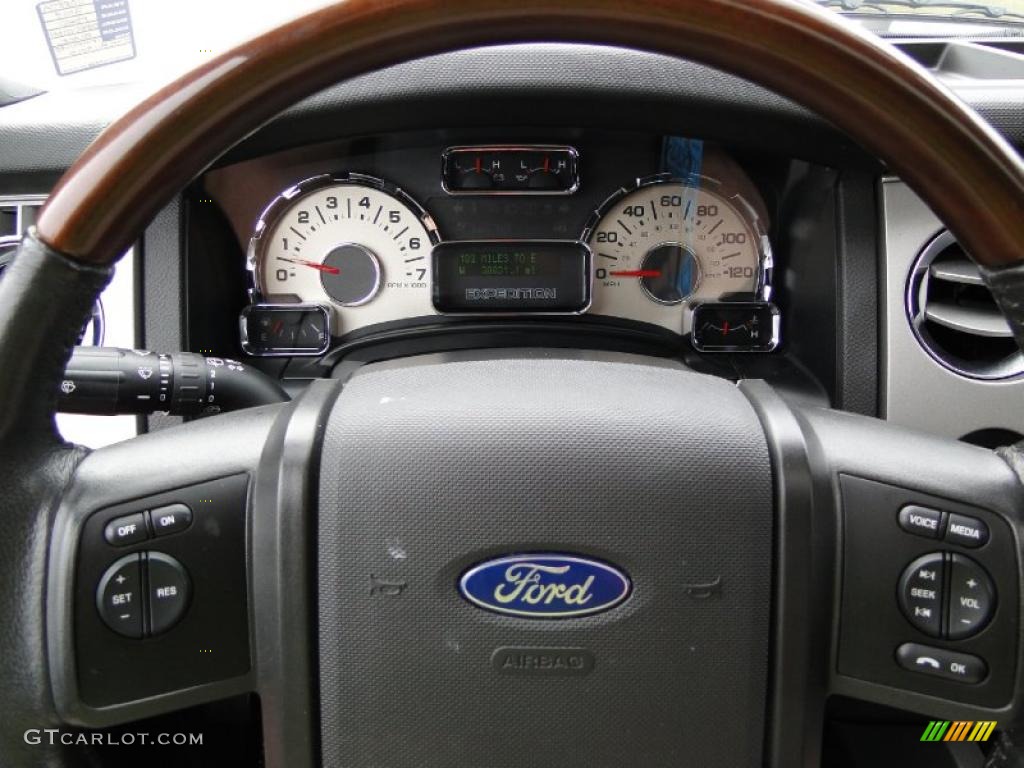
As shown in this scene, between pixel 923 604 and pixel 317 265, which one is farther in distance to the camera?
pixel 317 265

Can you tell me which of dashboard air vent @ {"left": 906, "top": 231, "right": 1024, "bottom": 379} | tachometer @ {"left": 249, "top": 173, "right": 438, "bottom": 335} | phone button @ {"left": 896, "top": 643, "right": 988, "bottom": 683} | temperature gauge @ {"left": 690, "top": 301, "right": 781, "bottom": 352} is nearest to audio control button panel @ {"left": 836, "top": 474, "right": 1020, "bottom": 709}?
phone button @ {"left": 896, "top": 643, "right": 988, "bottom": 683}

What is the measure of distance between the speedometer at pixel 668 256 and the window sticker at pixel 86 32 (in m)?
0.93

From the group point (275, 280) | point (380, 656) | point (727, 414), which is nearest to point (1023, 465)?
point (727, 414)

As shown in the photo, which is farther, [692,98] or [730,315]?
[730,315]

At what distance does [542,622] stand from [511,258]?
3.40 ft

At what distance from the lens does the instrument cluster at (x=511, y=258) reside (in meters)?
1.75

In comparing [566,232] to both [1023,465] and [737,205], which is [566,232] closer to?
[737,205]

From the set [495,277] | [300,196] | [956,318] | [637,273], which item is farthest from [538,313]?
[956,318]

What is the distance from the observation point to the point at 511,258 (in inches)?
69.1

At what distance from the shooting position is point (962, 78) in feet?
5.52

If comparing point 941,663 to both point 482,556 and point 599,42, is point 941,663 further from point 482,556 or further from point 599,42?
point 599,42

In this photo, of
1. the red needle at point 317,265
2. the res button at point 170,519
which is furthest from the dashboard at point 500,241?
the res button at point 170,519

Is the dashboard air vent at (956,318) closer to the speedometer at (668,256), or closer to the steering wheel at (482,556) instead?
the speedometer at (668,256)

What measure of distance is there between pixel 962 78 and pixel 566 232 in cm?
70
